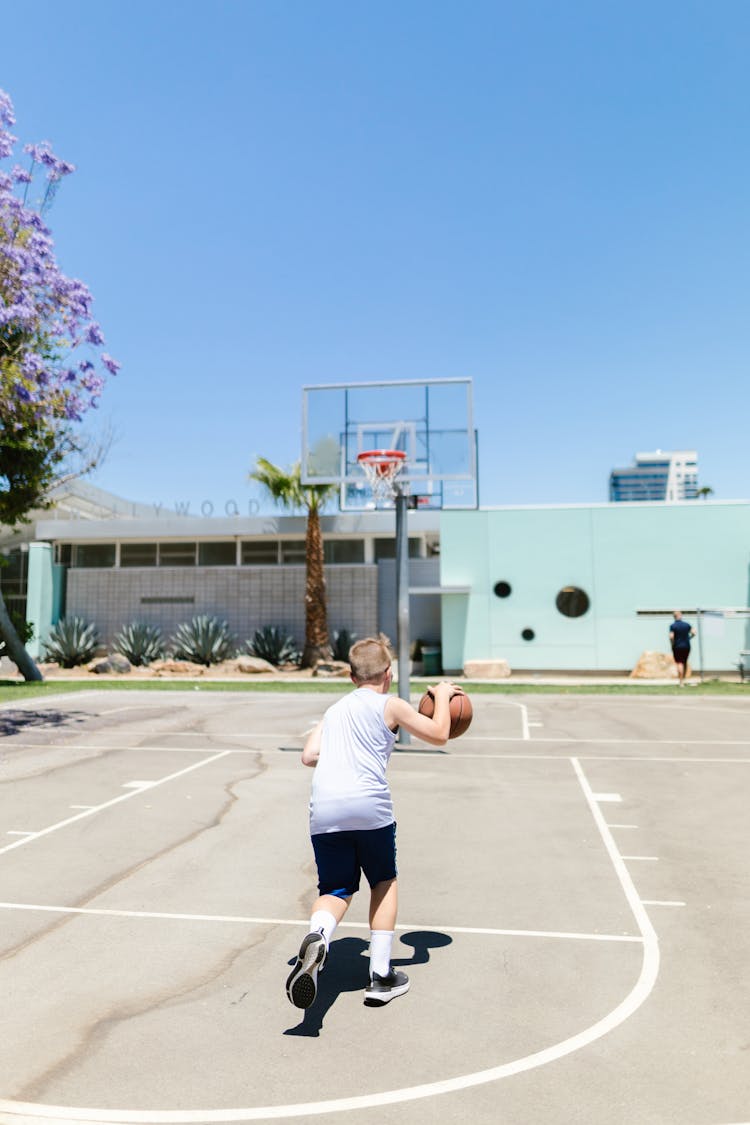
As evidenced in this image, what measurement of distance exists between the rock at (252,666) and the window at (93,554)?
8013mm

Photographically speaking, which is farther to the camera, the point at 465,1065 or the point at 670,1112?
the point at 465,1065

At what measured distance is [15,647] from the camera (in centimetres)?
2317

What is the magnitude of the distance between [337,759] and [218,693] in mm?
18207

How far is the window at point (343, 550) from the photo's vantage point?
3133 centimetres

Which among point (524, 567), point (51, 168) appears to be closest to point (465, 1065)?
point (51, 168)

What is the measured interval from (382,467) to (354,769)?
11.7 meters

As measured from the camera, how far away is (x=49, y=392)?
52.4 ft

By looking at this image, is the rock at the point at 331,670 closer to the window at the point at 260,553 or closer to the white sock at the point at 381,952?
the window at the point at 260,553

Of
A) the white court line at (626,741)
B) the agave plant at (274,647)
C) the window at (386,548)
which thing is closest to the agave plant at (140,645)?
the agave plant at (274,647)

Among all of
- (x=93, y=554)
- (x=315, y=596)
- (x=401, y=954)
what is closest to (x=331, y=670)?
(x=315, y=596)

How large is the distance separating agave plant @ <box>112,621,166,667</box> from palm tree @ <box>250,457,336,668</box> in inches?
219

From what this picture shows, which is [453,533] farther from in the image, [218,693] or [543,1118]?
[543,1118]

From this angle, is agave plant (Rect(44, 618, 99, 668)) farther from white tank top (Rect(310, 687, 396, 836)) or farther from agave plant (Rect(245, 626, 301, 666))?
white tank top (Rect(310, 687, 396, 836))

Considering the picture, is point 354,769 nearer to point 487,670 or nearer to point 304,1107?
point 304,1107
